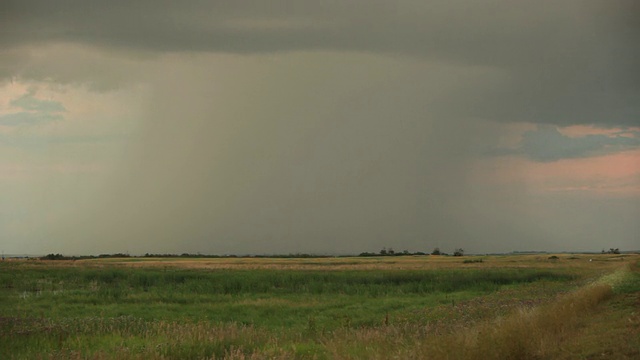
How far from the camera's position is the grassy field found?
46.7 ft

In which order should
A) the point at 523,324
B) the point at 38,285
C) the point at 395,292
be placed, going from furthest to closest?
the point at 38,285
the point at 395,292
the point at 523,324

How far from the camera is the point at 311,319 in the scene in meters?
21.7

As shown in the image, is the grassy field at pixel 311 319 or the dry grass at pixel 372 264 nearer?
the grassy field at pixel 311 319

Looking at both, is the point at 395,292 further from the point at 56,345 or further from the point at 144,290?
the point at 56,345

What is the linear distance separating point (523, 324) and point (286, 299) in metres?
23.6

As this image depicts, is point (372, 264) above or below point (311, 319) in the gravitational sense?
above

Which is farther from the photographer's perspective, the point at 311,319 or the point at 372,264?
the point at 372,264

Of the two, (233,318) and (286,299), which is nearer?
(233,318)

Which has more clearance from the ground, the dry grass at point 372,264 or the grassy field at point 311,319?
the dry grass at point 372,264

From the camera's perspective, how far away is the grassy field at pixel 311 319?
14234 mm

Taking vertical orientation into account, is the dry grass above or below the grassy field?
above

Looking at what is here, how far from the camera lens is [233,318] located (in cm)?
2928

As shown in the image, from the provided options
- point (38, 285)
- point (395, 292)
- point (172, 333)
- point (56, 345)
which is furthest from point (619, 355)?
point (38, 285)

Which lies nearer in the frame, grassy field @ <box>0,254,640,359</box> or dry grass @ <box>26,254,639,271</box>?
grassy field @ <box>0,254,640,359</box>
